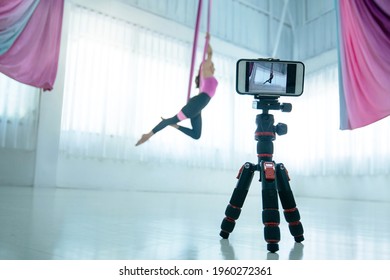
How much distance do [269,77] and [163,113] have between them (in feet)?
17.5

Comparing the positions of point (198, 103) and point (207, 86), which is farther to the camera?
point (207, 86)

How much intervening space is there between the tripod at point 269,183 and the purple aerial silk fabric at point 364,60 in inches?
198

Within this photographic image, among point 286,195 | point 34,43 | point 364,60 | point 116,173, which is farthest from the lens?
point 116,173

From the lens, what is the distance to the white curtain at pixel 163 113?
5723 millimetres

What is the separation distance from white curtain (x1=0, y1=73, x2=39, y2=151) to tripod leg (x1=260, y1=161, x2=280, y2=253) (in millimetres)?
4817

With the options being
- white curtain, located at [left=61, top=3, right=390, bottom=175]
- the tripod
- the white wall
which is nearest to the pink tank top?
white curtain, located at [left=61, top=3, right=390, bottom=175]

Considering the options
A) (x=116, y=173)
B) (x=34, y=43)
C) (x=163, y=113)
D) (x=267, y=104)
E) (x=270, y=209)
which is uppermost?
(x=34, y=43)

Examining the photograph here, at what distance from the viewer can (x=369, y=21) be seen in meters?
5.69

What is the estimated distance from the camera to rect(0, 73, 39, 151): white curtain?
5105 millimetres

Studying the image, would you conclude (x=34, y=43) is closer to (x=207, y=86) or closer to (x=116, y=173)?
(x=116, y=173)

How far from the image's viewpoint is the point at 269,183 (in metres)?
1.12

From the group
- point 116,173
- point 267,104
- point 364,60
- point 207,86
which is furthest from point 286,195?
point 364,60

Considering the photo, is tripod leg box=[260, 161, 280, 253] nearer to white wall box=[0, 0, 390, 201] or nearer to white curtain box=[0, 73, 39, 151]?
white curtain box=[0, 73, 39, 151]
